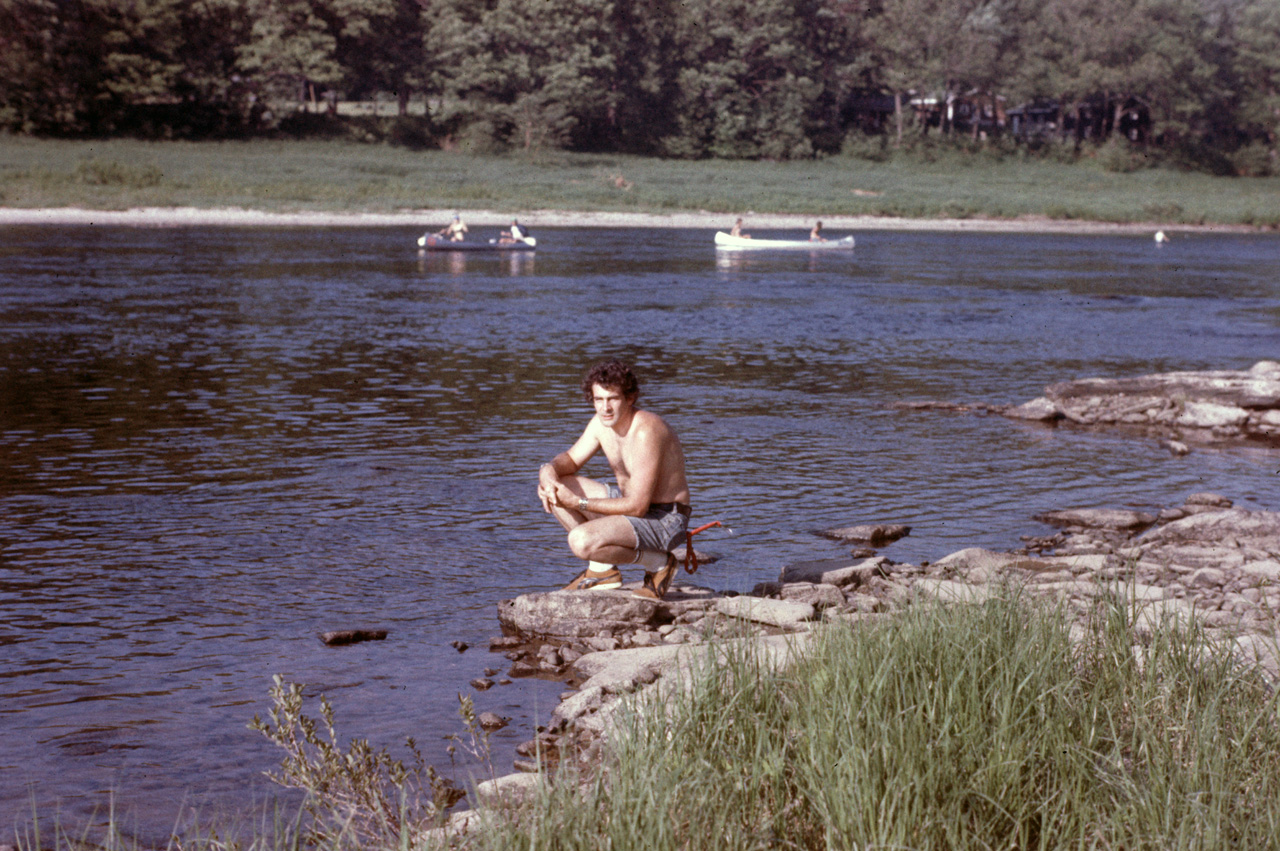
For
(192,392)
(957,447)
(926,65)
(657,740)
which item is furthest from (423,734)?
(926,65)

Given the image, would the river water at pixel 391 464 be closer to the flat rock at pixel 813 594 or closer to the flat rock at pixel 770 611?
the flat rock at pixel 813 594

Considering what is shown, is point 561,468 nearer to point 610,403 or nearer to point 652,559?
point 610,403

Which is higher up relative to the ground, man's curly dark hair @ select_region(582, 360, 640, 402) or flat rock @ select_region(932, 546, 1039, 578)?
man's curly dark hair @ select_region(582, 360, 640, 402)

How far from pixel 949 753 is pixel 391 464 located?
9.67 metres

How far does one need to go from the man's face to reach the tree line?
71.9 meters

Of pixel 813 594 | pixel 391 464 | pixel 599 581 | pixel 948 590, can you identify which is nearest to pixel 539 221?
pixel 391 464

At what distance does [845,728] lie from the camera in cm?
488

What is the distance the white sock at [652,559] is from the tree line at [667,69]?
7187 cm

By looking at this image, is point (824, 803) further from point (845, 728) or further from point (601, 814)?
point (601, 814)

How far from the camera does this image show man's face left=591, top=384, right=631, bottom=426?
791 centimetres

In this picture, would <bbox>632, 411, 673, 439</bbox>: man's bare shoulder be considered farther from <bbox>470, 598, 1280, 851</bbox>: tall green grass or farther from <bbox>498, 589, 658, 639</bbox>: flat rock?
<bbox>470, 598, 1280, 851</bbox>: tall green grass

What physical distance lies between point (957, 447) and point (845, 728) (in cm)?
1067

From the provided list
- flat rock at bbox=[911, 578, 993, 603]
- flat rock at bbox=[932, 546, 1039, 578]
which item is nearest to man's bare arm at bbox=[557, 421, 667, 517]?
flat rock at bbox=[911, 578, 993, 603]

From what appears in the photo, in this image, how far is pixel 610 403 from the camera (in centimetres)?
791
